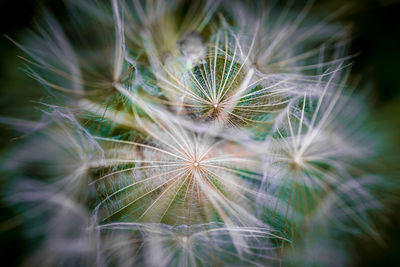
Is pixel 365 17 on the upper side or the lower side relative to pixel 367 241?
upper

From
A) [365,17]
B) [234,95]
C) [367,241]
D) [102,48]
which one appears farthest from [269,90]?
[367,241]

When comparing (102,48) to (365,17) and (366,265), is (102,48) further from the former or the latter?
(366,265)

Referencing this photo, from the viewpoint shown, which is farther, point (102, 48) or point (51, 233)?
point (51, 233)

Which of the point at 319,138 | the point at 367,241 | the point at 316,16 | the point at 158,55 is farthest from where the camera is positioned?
the point at 367,241

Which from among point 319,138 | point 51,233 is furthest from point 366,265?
point 51,233

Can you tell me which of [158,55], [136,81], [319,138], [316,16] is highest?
[316,16]

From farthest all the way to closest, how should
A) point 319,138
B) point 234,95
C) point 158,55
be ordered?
1. point 319,138
2. point 158,55
3. point 234,95

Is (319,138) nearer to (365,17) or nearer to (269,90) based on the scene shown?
(269,90)
